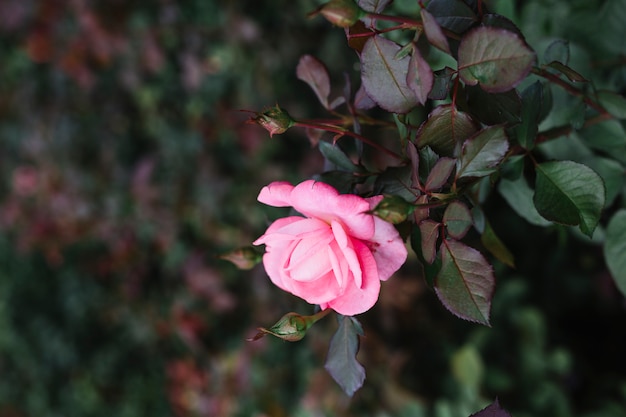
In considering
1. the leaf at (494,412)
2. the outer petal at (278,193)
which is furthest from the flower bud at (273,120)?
the leaf at (494,412)

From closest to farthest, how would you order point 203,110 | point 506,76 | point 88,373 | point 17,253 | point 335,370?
point 506,76
point 335,370
point 203,110
point 88,373
point 17,253

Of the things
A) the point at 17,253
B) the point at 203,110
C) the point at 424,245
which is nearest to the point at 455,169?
the point at 424,245

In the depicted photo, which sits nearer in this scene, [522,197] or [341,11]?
[341,11]

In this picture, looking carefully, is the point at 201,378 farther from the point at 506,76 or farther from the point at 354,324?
the point at 506,76

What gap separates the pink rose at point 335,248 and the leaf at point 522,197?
18 cm

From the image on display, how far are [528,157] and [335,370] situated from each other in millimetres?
261

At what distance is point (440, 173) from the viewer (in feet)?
1.40

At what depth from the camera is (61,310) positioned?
6.22 ft

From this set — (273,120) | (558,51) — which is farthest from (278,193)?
(558,51)

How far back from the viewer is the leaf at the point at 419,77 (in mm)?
410

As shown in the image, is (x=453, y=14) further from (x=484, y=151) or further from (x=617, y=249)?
(x=617, y=249)

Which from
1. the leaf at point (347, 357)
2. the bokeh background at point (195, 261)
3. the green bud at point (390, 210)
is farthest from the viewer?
the bokeh background at point (195, 261)

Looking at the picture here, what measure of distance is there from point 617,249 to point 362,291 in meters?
0.31

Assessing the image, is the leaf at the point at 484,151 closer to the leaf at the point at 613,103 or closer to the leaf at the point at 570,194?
the leaf at the point at 570,194
